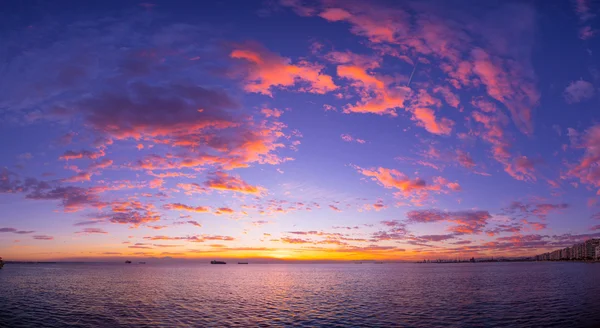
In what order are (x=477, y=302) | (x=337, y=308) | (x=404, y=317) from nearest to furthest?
(x=404, y=317) → (x=337, y=308) → (x=477, y=302)

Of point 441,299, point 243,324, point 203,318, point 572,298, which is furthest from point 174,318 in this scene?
point 572,298

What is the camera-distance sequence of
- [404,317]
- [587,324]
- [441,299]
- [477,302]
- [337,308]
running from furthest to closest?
[441,299] < [477,302] < [337,308] < [404,317] < [587,324]

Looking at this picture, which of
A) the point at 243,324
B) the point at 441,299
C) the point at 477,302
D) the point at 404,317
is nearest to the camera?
the point at 243,324

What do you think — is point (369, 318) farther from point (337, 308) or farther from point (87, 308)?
point (87, 308)

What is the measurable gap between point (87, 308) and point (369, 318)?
4763 centimetres

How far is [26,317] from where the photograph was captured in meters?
50.8

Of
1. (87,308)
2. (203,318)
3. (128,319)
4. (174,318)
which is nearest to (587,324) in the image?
(203,318)

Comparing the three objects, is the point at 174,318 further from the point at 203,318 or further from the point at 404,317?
→ the point at 404,317

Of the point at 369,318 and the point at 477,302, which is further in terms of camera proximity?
the point at 477,302

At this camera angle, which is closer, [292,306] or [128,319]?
[128,319]

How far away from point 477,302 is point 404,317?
2250 centimetres

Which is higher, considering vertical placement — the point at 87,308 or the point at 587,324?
the point at 587,324

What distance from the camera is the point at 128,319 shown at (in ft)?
161

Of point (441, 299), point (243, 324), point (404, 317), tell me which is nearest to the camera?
point (243, 324)
